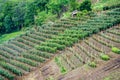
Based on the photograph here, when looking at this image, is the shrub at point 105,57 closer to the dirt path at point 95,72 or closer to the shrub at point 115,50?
the dirt path at point 95,72

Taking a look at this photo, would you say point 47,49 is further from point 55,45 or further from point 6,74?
point 6,74

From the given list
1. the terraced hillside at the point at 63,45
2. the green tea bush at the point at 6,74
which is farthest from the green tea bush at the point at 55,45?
the green tea bush at the point at 6,74

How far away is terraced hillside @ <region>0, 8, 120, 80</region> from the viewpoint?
2661 centimetres

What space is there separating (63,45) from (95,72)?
7.98m

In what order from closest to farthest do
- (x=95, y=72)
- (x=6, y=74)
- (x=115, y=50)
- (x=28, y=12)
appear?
(x=95, y=72), (x=115, y=50), (x=6, y=74), (x=28, y=12)

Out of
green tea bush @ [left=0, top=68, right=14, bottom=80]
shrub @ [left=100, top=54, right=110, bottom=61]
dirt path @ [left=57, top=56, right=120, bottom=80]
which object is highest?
shrub @ [left=100, top=54, right=110, bottom=61]

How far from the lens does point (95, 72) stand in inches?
889

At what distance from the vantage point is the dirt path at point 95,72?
21.9 metres

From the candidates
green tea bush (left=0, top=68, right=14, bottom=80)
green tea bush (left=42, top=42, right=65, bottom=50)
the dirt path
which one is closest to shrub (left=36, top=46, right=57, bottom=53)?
green tea bush (left=42, top=42, right=65, bottom=50)

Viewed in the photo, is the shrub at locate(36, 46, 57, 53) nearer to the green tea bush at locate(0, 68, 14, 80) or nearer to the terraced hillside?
the terraced hillside

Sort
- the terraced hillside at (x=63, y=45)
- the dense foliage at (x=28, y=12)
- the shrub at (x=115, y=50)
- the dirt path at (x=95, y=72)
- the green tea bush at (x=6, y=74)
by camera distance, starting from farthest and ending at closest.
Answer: the dense foliage at (x=28, y=12) → the green tea bush at (x=6, y=74) → the terraced hillside at (x=63, y=45) → the shrub at (x=115, y=50) → the dirt path at (x=95, y=72)

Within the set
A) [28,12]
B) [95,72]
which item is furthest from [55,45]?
[28,12]

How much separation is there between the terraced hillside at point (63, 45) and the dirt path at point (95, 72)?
134cm

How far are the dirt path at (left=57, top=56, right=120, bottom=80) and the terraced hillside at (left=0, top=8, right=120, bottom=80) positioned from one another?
4.40 ft
